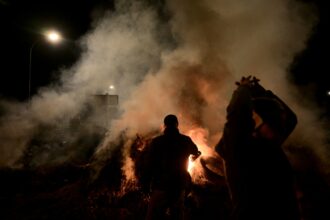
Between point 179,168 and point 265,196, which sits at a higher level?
point 179,168

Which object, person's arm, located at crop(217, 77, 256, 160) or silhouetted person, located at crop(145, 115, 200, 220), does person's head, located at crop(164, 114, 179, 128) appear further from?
person's arm, located at crop(217, 77, 256, 160)

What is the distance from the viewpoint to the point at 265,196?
81.8 inches

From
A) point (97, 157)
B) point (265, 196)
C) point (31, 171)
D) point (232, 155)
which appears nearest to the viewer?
point (265, 196)

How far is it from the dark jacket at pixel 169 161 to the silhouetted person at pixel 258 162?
214 centimetres

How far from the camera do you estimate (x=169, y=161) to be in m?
4.49

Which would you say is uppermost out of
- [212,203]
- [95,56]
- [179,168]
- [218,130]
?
[95,56]

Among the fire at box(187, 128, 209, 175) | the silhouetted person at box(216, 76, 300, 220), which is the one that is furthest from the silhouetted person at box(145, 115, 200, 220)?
the fire at box(187, 128, 209, 175)

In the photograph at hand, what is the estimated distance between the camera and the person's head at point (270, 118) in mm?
2387

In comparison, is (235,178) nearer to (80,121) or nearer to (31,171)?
(31,171)

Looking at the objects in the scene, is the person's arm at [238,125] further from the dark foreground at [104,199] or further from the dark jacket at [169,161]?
the dark foreground at [104,199]

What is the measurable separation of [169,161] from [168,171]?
0.15 m

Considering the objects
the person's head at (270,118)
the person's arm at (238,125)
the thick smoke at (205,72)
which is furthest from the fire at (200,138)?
the person's arm at (238,125)

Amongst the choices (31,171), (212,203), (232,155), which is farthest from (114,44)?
(232,155)

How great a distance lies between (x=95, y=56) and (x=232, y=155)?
17.1 meters
